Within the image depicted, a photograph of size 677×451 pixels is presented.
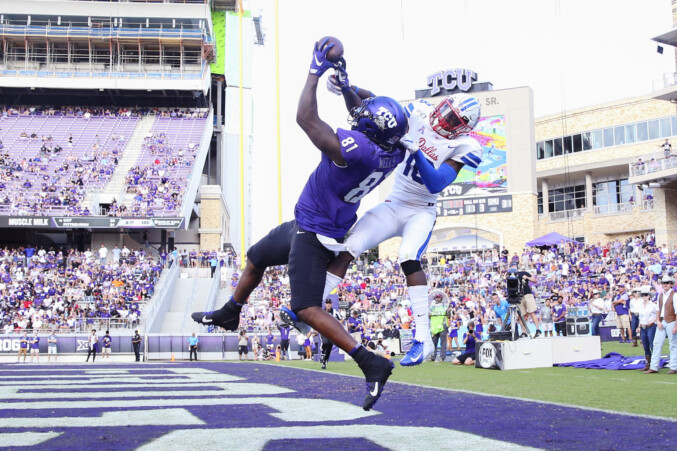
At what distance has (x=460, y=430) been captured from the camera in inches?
242

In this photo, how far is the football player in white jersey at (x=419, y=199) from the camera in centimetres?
616

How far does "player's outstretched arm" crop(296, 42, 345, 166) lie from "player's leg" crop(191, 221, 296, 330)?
837 millimetres

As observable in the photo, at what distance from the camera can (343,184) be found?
5512 millimetres

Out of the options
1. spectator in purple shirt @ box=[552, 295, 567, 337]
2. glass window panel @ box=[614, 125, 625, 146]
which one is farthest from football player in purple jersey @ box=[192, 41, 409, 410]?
glass window panel @ box=[614, 125, 625, 146]

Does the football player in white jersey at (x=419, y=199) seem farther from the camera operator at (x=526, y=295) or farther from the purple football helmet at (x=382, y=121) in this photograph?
the camera operator at (x=526, y=295)

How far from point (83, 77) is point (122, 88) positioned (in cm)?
283

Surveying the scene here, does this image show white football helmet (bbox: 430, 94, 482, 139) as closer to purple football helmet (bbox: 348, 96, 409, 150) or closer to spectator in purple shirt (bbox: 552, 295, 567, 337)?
purple football helmet (bbox: 348, 96, 409, 150)

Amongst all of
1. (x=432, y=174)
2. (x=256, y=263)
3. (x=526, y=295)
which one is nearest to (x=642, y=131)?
(x=526, y=295)

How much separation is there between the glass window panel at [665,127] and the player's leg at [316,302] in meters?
47.0

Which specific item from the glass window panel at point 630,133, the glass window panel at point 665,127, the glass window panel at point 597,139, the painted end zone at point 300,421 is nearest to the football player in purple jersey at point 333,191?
the painted end zone at point 300,421

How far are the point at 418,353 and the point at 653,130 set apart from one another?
4713 centimetres

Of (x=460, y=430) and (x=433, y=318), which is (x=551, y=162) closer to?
(x=433, y=318)

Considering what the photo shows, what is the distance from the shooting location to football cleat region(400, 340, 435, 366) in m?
6.07

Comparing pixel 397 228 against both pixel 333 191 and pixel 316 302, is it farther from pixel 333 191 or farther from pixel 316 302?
pixel 316 302
